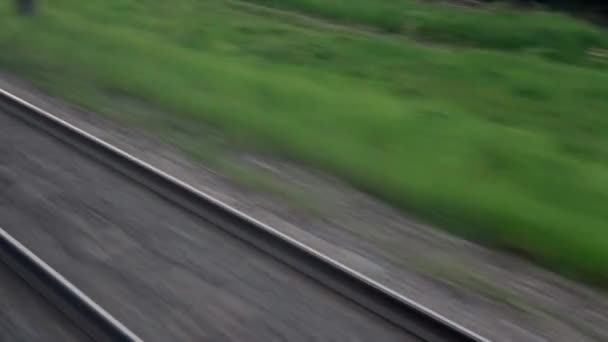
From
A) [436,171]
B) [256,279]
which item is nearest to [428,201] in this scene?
[436,171]

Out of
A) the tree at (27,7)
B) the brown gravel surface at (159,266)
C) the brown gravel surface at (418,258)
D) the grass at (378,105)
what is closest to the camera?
the brown gravel surface at (159,266)

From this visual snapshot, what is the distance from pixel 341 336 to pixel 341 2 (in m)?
13.0

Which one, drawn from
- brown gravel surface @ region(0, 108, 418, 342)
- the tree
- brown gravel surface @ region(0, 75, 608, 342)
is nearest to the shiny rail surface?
brown gravel surface @ region(0, 108, 418, 342)

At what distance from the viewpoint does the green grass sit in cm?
1658

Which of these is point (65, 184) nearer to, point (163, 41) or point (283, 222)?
point (283, 222)

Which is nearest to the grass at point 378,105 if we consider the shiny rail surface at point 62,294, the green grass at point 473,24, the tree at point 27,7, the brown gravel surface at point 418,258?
the tree at point 27,7

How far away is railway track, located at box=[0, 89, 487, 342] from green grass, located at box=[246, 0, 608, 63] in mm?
8682

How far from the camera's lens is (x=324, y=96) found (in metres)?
12.9

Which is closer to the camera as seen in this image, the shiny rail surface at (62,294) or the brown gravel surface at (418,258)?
the shiny rail surface at (62,294)

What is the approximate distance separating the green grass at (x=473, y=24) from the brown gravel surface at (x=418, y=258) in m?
7.59

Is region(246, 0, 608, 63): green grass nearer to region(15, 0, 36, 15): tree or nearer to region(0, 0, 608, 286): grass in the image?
region(0, 0, 608, 286): grass

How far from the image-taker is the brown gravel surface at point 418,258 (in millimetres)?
7539

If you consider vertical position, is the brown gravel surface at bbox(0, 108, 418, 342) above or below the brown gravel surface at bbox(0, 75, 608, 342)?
above

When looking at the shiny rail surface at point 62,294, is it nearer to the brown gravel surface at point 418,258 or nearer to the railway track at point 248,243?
the railway track at point 248,243
